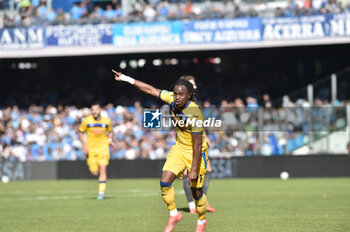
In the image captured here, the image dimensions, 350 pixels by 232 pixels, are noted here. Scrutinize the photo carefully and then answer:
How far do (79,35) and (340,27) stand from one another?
10649mm

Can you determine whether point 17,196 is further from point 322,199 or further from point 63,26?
point 63,26

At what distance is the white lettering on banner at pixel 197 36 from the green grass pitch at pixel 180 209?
33.9ft

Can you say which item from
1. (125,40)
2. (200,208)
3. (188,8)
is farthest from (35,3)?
(200,208)

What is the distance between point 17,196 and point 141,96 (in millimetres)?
14043

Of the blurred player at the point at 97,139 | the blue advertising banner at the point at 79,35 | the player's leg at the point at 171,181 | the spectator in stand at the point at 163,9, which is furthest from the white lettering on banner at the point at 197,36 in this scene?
the player's leg at the point at 171,181

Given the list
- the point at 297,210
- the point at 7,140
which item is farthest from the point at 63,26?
the point at 297,210

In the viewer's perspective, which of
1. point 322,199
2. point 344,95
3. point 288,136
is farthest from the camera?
point 344,95

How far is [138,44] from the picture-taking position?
28641mm

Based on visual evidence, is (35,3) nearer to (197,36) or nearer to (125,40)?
(125,40)

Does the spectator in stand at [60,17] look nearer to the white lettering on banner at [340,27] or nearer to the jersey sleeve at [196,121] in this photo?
the white lettering on banner at [340,27]

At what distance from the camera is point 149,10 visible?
96.9ft

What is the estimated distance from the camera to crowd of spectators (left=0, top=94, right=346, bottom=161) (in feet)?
78.2

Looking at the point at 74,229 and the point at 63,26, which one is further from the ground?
the point at 63,26

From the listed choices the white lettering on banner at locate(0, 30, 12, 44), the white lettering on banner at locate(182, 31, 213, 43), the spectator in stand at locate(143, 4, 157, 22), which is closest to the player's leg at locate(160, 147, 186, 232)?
the white lettering on banner at locate(182, 31, 213, 43)
